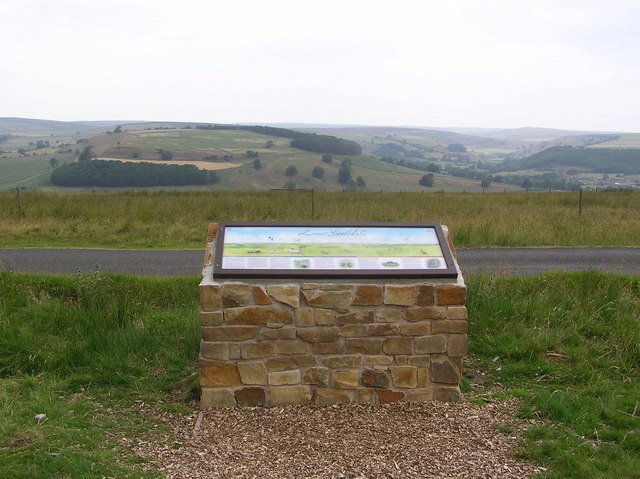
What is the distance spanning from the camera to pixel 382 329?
4625mm

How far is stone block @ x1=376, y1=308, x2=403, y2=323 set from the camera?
4609 mm

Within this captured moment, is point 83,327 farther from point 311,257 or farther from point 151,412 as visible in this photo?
point 311,257

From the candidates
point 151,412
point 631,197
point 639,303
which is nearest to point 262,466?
point 151,412

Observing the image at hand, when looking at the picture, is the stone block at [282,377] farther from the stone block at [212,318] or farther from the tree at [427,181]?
the tree at [427,181]

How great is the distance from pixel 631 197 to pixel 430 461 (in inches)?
915

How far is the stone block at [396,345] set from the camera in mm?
4656

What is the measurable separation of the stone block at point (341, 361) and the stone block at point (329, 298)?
0.39 m

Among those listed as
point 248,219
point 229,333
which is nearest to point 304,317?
point 229,333

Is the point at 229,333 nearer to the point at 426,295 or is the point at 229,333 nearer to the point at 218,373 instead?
the point at 218,373

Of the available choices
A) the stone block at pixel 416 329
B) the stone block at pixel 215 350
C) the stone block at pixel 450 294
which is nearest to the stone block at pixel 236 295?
the stone block at pixel 215 350

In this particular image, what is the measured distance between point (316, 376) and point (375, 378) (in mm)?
464

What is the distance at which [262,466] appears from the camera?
369cm

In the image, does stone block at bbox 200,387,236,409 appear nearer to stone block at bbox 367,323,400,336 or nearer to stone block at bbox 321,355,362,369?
stone block at bbox 321,355,362,369

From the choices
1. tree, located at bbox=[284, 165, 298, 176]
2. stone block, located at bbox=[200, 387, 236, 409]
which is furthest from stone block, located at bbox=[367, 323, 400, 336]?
tree, located at bbox=[284, 165, 298, 176]
